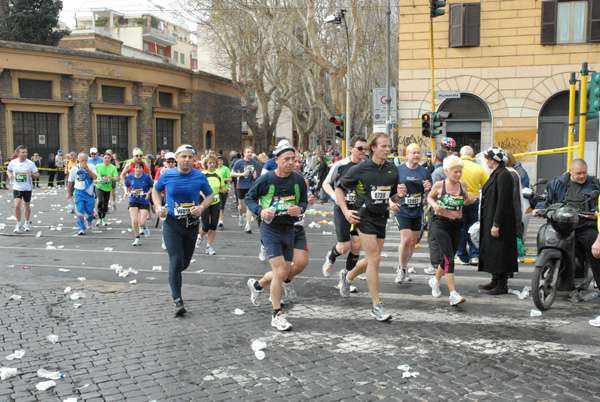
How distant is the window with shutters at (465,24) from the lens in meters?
22.6

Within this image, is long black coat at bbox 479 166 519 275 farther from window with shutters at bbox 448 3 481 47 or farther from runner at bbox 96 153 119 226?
window with shutters at bbox 448 3 481 47

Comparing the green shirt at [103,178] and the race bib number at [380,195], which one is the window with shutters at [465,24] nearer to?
the green shirt at [103,178]

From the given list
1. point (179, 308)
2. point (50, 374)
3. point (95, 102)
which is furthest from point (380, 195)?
point (95, 102)

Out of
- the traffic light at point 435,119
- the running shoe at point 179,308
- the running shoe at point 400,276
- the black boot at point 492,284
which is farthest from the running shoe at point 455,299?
the traffic light at point 435,119

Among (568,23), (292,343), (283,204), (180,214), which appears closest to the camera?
(292,343)

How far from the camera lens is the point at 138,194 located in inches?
476

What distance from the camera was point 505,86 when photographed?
22953 millimetres

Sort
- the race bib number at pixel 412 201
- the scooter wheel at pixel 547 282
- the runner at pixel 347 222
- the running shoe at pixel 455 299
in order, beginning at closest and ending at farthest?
the scooter wheel at pixel 547 282
the running shoe at pixel 455 299
the runner at pixel 347 222
the race bib number at pixel 412 201

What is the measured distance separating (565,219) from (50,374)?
5551mm

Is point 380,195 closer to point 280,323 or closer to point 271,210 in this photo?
point 271,210

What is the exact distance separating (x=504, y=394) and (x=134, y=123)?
3954cm

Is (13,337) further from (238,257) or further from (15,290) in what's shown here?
(238,257)

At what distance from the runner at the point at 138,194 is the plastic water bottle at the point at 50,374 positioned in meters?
7.19

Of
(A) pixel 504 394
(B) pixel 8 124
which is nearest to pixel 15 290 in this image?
(A) pixel 504 394
